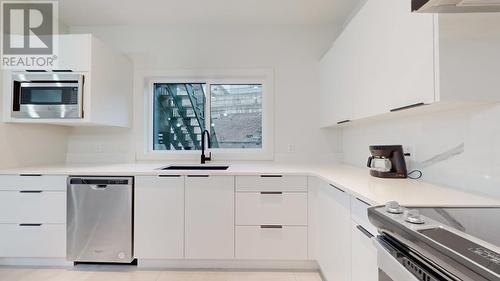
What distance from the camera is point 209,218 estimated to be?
220cm

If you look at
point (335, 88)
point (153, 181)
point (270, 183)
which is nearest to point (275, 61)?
point (335, 88)

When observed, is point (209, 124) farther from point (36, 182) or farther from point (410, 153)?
point (410, 153)

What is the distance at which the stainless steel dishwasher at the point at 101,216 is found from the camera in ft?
7.11

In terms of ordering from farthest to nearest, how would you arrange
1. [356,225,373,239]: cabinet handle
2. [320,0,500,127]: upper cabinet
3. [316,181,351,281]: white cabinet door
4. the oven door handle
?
1. [316,181,351,281]: white cabinet door
2. [356,225,373,239]: cabinet handle
3. [320,0,500,127]: upper cabinet
4. the oven door handle

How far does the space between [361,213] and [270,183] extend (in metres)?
0.98

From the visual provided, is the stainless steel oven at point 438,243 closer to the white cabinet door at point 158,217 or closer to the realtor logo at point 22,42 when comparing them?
the white cabinet door at point 158,217

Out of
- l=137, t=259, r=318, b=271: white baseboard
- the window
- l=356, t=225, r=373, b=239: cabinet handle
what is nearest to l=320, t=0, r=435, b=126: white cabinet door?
l=356, t=225, r=373, b=239: cabinet handle

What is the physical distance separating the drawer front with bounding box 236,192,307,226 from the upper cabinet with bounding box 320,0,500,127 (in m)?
0.86

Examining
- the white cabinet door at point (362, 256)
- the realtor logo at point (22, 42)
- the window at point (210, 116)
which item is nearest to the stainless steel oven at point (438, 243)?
the white cabinet door at point (362, 256)

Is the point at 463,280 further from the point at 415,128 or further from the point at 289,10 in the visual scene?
the point at 289,10

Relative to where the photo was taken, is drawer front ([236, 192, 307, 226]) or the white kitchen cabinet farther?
drawer front ([236, 192, 307, 226])

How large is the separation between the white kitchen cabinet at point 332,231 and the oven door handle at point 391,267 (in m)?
0.57

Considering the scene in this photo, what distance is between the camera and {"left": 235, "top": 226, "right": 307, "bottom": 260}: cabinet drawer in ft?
7.17

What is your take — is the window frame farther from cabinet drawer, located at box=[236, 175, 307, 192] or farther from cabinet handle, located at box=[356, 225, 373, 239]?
cabinet handle, located at box=[356, 225, 373, 239]
